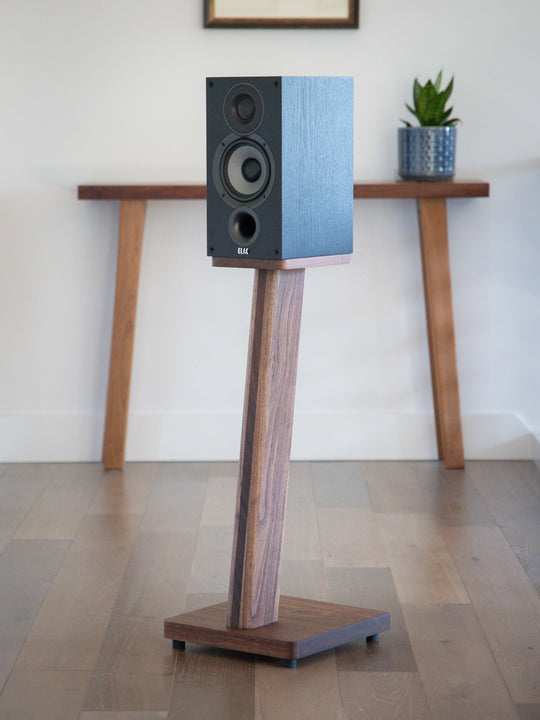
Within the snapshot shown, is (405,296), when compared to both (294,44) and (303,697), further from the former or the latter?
(303,697)

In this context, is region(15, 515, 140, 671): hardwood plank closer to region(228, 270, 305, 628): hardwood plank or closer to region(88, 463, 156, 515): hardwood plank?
region(88, 463, 156, 515): hardwood plank

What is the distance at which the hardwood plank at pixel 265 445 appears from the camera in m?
1.93

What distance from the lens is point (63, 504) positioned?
2.97 metres

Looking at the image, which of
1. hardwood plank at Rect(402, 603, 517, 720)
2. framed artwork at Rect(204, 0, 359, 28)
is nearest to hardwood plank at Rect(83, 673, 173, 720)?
hardwood plank at Rect(402, 603, 517, 720)

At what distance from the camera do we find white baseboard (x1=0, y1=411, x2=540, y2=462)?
11.3 ft

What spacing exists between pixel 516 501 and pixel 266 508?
1234mm

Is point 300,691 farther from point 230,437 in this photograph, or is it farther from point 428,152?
point 428,152

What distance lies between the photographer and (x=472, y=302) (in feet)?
11.3

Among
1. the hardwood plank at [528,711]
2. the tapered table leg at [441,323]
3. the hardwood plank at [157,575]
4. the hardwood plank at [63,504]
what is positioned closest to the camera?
the hardwood plank at [528,711]

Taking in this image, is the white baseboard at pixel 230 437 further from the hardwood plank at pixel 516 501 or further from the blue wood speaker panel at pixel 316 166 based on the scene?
the blue wood speaker panel at pixel 316 166

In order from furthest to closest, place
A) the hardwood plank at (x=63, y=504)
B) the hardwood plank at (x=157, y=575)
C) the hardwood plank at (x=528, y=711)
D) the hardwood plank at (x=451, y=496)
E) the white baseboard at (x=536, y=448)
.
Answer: the white baseboard at (x=536, y=448)
the hardwood plank at (x=451, y=496)
the hardwood plank at (x=63, y=504)
the hardwood plank at (x=157, y=575)
the hardwood plank at (x=528, y=711)

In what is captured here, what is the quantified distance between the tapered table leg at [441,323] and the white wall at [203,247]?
117mm

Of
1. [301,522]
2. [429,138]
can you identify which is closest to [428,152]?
[429,138]

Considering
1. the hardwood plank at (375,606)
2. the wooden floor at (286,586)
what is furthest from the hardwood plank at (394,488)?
the hardwood plank at (375,606)
